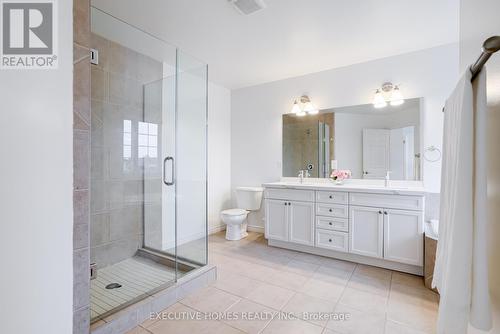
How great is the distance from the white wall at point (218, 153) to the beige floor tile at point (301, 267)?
1.60 meters

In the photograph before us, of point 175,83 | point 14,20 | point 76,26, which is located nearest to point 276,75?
point 175,83

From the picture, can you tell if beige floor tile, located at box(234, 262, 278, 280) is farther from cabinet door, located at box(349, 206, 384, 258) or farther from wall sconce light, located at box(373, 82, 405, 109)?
wall sconce light, located at box(373, 82, 405, 109)

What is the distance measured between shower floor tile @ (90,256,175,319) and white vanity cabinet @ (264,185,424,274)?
149 centimetres

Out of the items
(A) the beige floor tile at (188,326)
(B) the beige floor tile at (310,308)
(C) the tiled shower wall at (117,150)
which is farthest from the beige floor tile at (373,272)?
(C) the tiled shower wall at (117,150)

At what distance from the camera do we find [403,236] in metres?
2.41

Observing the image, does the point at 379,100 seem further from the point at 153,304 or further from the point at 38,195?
the point at 38,195

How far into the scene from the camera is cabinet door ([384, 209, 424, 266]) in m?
2.34

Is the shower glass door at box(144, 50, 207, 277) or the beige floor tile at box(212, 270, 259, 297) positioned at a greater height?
the shower glass door at box(144, 50, 207, 277)

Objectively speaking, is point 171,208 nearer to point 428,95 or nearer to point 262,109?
point 262,109

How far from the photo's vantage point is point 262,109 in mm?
3875

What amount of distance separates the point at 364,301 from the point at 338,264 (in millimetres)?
742

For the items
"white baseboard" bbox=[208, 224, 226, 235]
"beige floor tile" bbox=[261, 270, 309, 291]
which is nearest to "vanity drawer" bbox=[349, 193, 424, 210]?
"beige floor tile" bbox=[261, 270, 309, 291]

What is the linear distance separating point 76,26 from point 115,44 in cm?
139

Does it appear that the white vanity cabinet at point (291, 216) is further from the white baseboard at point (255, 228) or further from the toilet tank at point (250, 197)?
the white baseboard at point (255, 228)
